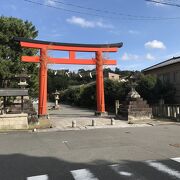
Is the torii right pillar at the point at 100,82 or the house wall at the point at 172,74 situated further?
the house wall at the point at 172,74

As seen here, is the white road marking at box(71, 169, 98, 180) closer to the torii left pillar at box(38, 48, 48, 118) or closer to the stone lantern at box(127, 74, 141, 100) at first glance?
the stone lantern at box(127, 74, 141, 100)

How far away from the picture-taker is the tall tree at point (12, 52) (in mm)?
30938

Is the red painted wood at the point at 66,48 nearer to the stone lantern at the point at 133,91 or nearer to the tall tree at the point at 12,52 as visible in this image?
the stone lantern at the point at 133,91

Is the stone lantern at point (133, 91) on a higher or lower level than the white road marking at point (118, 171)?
higher

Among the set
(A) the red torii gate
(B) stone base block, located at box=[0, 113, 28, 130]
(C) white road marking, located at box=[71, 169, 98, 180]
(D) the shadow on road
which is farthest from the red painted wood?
(C) white road marking, located at box=[71, 169, 98, 180]

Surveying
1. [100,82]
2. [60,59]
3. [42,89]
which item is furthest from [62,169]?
[100,82]

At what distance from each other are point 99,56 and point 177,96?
1101 centimetres

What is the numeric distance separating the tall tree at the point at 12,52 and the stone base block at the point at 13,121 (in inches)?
456

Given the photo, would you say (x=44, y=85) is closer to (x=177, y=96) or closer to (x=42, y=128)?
(x=42, y=128)

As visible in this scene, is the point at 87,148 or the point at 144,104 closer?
the point at 87,148

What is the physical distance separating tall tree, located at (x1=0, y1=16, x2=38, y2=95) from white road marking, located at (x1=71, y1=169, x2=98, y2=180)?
24.1 meters

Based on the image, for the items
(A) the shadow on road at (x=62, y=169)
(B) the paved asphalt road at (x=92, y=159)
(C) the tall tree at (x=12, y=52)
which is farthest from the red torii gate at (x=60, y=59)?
(A) the shadow on road at (x=62, y=169)

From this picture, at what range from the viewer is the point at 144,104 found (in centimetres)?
2469

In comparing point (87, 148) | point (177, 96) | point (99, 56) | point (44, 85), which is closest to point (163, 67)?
point (177, 96)
